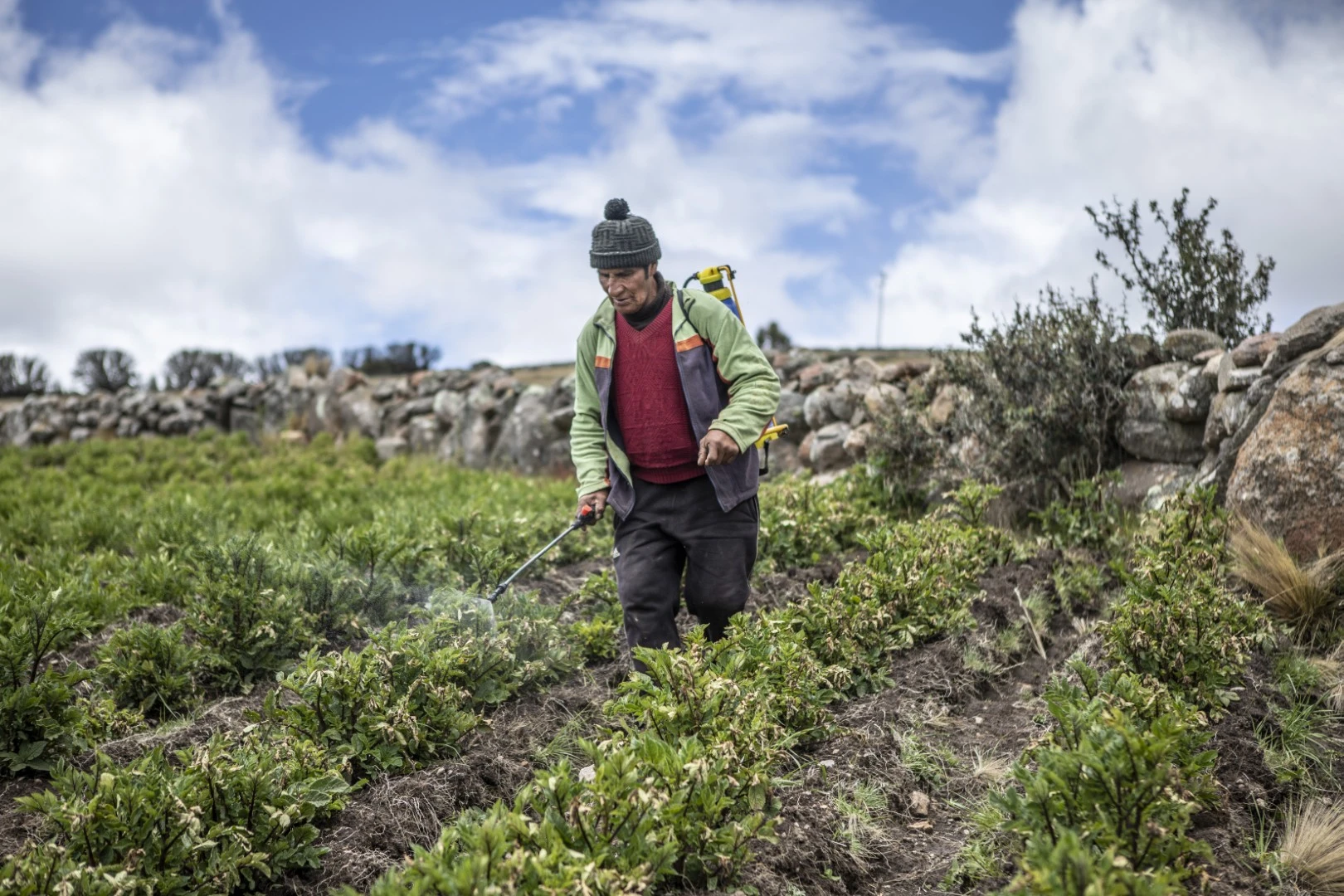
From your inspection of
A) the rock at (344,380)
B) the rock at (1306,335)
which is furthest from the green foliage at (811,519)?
the rock at (344,380)

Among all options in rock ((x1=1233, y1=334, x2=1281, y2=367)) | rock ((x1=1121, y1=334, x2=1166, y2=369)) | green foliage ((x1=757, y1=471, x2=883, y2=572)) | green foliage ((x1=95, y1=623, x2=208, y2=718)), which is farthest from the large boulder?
green foliage ((x1=95, y1=623, x2=208, y2=718))

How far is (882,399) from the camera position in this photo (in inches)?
351

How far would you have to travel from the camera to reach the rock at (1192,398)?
22.7ft

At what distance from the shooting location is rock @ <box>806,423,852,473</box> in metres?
9.76

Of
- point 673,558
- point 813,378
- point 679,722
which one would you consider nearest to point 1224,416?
point 673,558

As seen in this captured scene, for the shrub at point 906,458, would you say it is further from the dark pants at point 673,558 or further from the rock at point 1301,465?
the dark pants at point 673,558

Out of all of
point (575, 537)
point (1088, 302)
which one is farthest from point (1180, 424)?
point (575, 537)

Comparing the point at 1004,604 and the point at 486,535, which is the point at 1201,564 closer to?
the point at 1004,604

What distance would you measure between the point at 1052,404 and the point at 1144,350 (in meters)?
0.93

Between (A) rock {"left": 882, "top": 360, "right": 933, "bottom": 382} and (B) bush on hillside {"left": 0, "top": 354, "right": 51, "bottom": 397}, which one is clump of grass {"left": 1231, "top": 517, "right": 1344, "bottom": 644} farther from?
(B) bush on hillside {"left": 0, "top": 354, "right": 51, "bottom": 397}

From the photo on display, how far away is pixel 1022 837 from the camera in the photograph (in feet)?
10.3

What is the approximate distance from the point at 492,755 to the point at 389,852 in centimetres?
65

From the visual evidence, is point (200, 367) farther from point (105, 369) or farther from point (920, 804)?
point (920, 804)

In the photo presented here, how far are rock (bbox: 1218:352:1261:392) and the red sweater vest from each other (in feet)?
13.3
